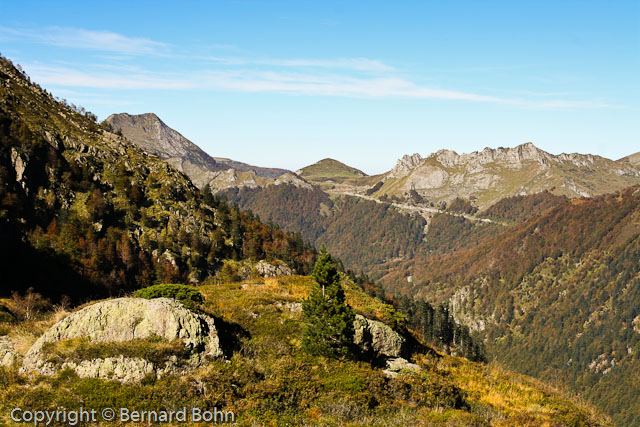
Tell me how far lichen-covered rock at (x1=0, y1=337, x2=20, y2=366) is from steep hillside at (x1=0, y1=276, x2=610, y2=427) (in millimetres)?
565

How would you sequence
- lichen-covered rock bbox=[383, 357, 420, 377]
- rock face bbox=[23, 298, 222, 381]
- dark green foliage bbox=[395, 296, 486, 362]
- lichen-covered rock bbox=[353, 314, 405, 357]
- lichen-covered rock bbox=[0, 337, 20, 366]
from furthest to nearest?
dark green foliage bbox=[395, 296, 486, 362], lichen-covered rock bbox=[353, 314, 405, 357], lichen-covered rock bbox=[383, 357, 420, 377], lichen-covered rock bbox=[0, 337, 20, 366], rock face bbox=[23, 298, 222, 381]

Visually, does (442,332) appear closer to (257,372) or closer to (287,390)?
(257,372)

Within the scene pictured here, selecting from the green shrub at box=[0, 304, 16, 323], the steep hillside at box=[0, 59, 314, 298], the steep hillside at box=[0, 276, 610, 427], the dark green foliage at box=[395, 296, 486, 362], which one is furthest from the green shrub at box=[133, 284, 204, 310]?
the dark green foliage at box=[395, 296, 486, 362]

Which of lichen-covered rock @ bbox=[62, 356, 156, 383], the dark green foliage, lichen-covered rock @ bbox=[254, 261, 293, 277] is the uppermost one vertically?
lichen-covered rock @ bbox=[62, 356, 156, 383]

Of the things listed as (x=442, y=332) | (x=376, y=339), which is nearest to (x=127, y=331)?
(x=376, y=339)

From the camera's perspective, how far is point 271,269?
102 m

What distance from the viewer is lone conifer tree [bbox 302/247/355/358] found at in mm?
24672

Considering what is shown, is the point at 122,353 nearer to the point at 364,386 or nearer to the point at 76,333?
the point at 76,333

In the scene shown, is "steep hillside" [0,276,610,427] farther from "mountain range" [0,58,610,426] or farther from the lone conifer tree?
the lone conifer tree

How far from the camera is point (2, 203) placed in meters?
88.6

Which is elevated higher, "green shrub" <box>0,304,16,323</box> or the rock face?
the rock face

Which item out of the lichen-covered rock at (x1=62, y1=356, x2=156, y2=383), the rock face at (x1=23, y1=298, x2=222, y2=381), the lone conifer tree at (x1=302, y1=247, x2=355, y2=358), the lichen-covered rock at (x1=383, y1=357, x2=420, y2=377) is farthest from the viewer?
the lichen-covered rock at (x1=383, y1=357, x2=420, y2=377)

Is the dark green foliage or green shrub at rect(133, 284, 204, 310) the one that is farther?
the dark green foliage

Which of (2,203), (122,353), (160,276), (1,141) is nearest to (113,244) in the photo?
(160,276)
